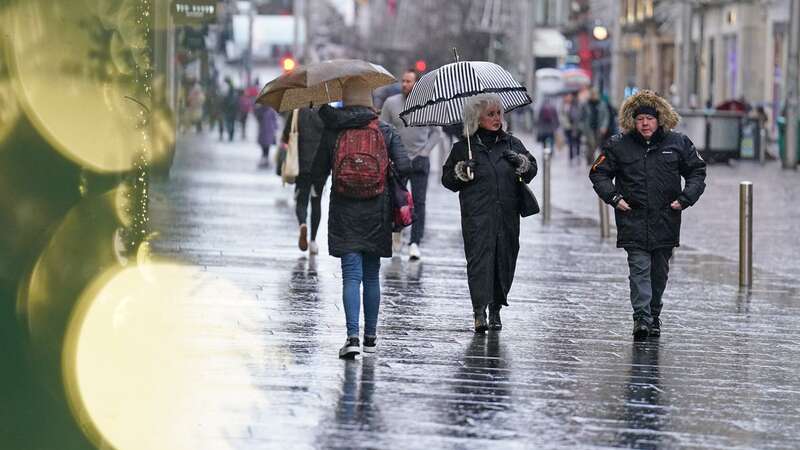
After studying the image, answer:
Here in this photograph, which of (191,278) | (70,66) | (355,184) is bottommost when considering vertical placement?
(191,278)

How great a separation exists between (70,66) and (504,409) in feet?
8.45

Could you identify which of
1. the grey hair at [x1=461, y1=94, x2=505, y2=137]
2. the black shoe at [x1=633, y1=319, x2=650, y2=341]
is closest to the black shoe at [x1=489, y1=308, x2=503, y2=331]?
the black shoe at [x1=633, y1=319, x2=650, y2=341]

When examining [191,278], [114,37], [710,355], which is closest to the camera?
[114,37]

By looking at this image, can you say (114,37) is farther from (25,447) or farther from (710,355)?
(710,355)

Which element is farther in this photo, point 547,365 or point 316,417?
point 547,365

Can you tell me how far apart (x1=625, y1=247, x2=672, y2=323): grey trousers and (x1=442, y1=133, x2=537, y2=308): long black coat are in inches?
31.2

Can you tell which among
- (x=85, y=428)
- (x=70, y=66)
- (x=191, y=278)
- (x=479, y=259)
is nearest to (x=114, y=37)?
(x=70, y=66)

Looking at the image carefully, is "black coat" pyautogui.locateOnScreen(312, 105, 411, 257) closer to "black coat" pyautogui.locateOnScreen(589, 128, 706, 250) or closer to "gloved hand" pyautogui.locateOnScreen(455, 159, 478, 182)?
"gloved hand" pyautogui.locateOnScreen(455, 159, 478, 182)

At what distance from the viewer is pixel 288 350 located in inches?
394

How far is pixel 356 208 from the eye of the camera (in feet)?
32.7

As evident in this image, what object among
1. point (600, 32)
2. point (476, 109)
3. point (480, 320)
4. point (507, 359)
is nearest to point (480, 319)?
point (480, 320)

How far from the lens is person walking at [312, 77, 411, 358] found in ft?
32.5

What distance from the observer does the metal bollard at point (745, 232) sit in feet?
48.2

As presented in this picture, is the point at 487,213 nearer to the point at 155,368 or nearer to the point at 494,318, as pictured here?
the point at 494,318
